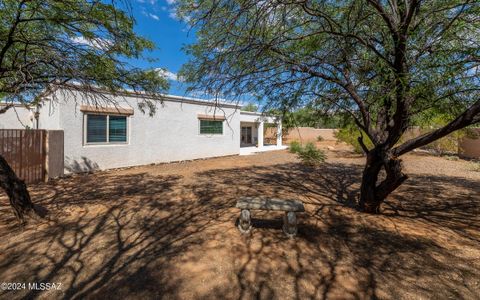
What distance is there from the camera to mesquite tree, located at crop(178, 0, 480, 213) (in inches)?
114

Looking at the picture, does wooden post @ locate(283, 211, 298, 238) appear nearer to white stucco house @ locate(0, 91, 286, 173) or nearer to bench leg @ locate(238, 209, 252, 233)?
bench leg @ locate(238, 209, 252, 233)

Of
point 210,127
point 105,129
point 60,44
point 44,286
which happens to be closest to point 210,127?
point 210,127

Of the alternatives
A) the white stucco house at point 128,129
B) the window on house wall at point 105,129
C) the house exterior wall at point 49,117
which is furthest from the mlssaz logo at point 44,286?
the window on house wall at point 105,129

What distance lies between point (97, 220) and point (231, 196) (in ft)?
9.29

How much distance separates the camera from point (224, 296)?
2373 mm

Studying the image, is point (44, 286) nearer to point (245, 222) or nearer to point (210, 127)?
point (245, 222)

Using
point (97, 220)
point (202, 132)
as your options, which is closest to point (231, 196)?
point (97, 220)

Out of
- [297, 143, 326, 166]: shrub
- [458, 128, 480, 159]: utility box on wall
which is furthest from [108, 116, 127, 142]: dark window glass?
[458, 128, 480, 159]: utility box on wall

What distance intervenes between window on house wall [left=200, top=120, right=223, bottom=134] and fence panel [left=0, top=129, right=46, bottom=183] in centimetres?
711

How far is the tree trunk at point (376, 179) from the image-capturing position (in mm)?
4094

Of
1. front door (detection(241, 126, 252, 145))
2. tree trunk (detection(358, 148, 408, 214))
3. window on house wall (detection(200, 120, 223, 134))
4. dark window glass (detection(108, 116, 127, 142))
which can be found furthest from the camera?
front door (detection(241, 126, 252, 145))

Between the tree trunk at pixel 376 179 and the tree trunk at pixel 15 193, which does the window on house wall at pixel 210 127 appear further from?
the tree trunk at pixel 376 179

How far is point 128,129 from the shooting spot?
9914mm

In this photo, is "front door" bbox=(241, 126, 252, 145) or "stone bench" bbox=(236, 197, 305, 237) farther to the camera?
"front door" bbox=(241, 126, 252, 145)
